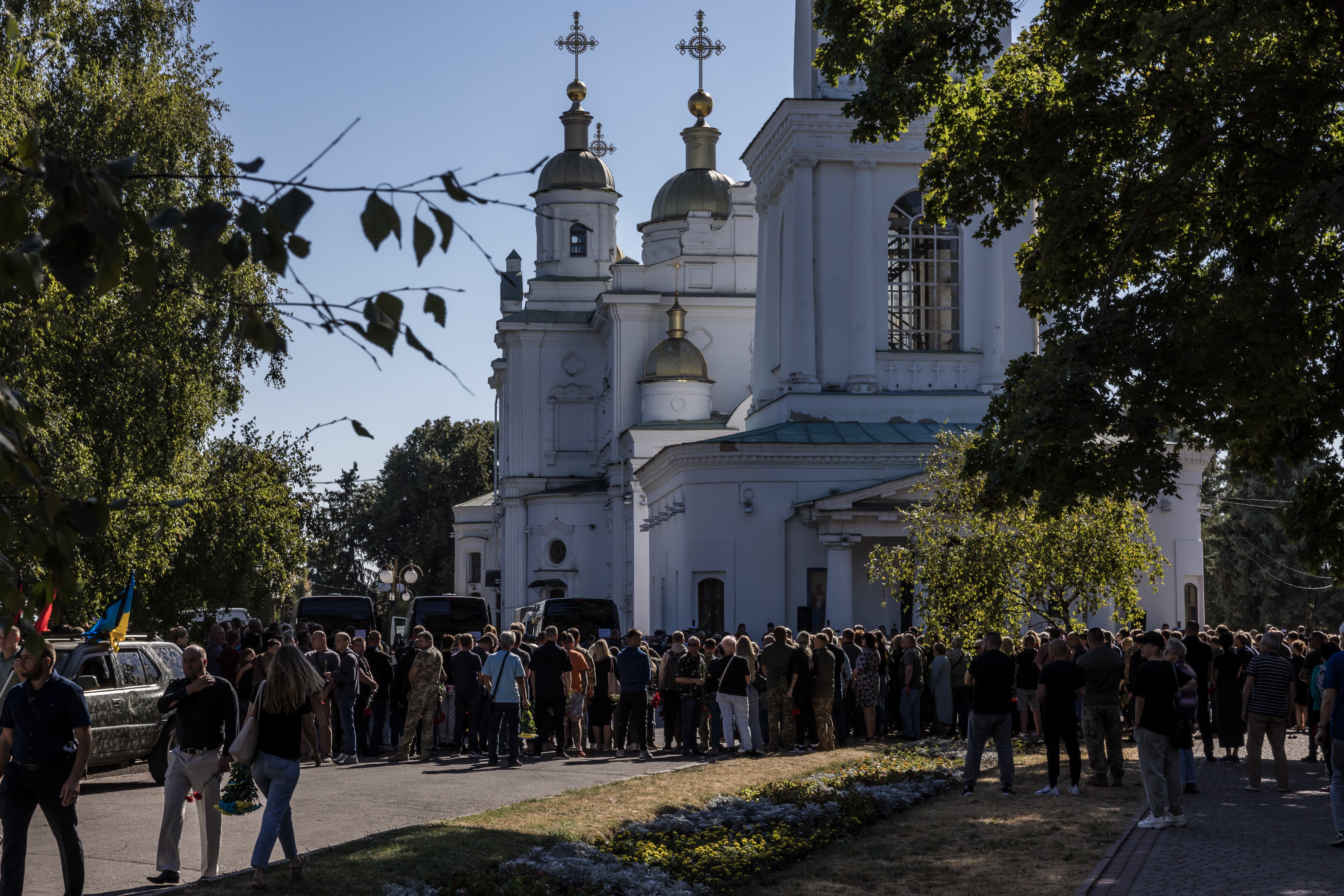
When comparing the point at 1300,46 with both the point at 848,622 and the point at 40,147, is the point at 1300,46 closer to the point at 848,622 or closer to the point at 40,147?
the point at 40,147

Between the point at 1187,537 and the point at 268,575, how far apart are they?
2661 centimetres

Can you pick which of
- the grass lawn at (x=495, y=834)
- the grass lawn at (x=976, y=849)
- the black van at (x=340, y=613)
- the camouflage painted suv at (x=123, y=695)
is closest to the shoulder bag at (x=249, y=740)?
the grass lawn at (x=495, y=834)

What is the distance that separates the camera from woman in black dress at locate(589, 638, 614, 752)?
23375 mm

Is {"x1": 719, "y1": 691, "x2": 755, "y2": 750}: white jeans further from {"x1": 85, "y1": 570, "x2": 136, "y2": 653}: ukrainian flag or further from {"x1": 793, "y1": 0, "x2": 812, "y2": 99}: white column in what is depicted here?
{"x1": 793, "y1": 0, "x2": 812, "y2": 99}: white column

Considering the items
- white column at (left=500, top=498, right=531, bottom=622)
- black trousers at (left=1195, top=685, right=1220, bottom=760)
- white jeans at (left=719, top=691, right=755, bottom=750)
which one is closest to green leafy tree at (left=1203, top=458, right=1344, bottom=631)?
white column at (left=500, top=498, right=531, bottom=622)

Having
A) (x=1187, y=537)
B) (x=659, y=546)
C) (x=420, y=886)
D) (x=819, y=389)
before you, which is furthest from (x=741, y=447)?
(x=420, y=886)

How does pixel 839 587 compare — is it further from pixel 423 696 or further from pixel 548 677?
pixel 423 696

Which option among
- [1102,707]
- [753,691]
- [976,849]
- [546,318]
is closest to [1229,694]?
[1102,707]

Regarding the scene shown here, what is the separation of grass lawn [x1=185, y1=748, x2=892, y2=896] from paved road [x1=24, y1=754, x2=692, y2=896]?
21.6 inches

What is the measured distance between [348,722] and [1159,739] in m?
11.1

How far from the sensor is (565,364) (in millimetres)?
76688

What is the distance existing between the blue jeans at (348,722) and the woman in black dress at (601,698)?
153 inches

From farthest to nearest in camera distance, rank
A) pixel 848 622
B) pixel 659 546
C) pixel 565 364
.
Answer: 1. pixel 565 364
2. pixel 659 546
3. pixel 848 622

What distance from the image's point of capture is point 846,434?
42719 mm
